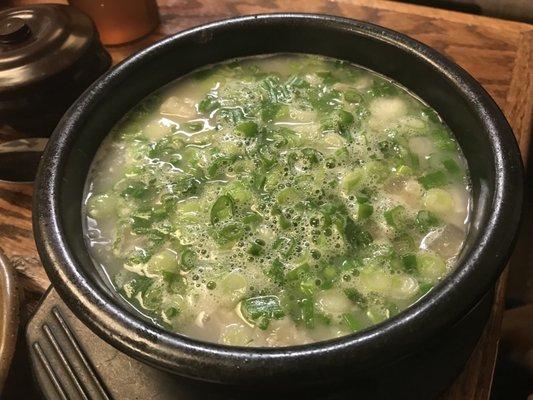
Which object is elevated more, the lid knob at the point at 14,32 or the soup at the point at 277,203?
the lid knob at the point at 14,32

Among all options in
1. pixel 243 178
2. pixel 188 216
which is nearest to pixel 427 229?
pixel 243 178

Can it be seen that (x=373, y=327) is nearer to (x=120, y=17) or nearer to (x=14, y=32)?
(x=14, y=32)

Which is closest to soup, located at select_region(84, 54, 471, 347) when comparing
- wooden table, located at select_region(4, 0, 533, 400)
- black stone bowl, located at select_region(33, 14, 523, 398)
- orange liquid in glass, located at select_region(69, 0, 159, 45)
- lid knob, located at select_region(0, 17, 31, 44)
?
black stone bowl, located at select_region(33, 14, 523, 398)

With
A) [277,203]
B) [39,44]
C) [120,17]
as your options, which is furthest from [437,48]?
[39,44]

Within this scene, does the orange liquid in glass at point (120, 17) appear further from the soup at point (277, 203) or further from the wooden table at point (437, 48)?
the soup at point (277, 203)

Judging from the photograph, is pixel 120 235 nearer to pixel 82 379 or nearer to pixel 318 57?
pixel 82 379

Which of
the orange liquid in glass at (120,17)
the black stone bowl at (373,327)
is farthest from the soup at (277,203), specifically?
the orange liquid in glass at (120,17)
